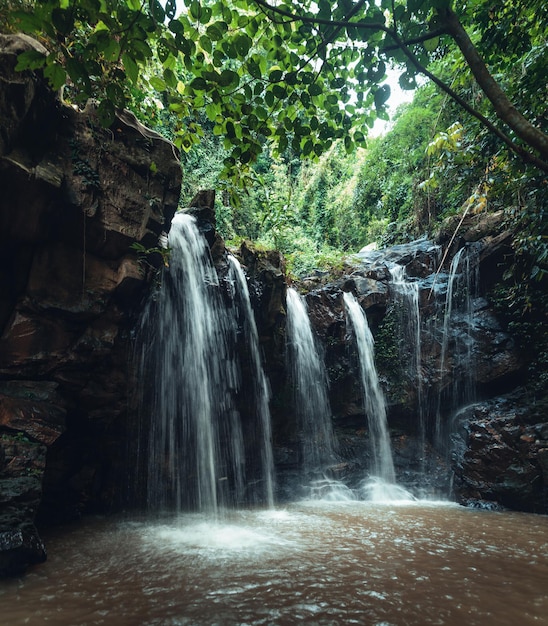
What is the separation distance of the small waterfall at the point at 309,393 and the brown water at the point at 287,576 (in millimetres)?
3914

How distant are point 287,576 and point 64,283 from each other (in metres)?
5.12

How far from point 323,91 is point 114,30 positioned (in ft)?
6.05

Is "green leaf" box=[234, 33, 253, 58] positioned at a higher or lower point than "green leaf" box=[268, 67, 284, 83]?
higher

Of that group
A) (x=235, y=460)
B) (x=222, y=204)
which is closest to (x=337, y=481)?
(x=235, y=460)

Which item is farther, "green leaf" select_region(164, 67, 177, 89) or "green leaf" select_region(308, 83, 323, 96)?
"green leaf" select_region(308, 83, 323, 96)

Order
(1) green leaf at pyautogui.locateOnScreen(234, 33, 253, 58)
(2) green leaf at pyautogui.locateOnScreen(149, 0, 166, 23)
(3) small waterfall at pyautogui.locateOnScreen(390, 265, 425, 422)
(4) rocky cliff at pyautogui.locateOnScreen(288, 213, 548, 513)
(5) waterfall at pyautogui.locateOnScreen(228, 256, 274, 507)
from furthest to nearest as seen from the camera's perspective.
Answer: (3) small waterfall at pyautogui.locateOnScreen(390, 265, 425, 422), (5) waterfall at pyautogui.locateOnScreen(228, 256, 274, 507), (4) rocky cliff at pyautogui.locateOnScreen(288, 213, 548, 513), (1) green leaf at pyautogui.locateOnScreen(234, 33, 253, 58), (2) green leaf at pyautogui.locateOnScreen(149, 0, 166, 23)

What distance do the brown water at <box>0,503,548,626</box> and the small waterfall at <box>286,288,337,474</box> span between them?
3.91m

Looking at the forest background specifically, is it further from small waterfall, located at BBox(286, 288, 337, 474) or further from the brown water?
the brown water

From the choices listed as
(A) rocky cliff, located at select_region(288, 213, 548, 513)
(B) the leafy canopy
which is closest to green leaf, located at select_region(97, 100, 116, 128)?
(B) the leafy canopy

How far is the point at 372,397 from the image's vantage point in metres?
10.8

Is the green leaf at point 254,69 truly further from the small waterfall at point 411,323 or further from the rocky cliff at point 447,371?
the small waterfall at point 411,323

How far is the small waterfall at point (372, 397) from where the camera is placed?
10.0m

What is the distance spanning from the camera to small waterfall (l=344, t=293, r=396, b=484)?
32.9ft

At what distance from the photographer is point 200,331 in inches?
323
